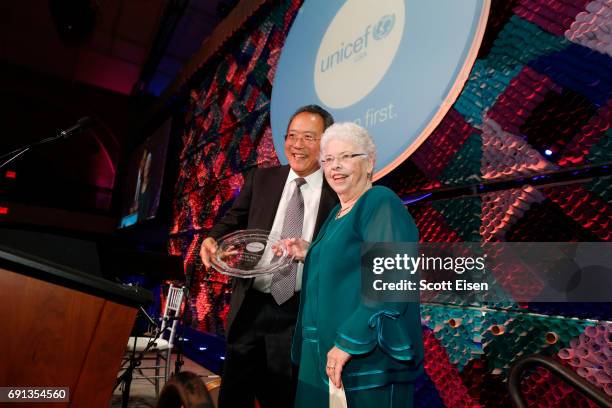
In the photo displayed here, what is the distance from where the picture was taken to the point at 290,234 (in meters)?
1.38

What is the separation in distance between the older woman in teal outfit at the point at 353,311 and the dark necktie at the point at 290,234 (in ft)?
0.84

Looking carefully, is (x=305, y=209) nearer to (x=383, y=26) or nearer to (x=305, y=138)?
(x=305, y=138)

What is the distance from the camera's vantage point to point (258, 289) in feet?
4.49

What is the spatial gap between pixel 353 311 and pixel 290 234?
0.55 m

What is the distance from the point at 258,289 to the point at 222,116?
3268mm

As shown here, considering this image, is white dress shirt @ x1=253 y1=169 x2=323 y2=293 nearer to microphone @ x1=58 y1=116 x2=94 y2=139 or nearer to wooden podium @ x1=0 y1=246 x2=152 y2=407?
wooden podium @ x1=0 y1=246 x2=152 y2=407

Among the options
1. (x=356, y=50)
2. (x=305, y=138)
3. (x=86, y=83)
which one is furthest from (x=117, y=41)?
(x=305, y=138)

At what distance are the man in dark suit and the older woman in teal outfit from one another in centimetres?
29

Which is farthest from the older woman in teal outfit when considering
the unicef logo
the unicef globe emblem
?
the unicef globe emblem

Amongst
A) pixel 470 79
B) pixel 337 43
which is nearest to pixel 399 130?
pixel 470 79

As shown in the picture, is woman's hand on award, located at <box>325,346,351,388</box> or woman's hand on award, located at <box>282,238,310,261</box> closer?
woman's hand on award, located at <box>325,346,351,388</box>

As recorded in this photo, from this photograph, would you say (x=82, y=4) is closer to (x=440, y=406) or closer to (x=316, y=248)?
(x=316, y=248)

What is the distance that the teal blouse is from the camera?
81 cm

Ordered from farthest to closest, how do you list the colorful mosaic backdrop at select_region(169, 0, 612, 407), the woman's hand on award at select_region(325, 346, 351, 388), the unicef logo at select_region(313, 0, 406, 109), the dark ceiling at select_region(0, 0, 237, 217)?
the dark ceiling at select_region(0, 0, 237, 217), the unicef logo at select_region(313, 0, 406, 109), the colorful mosaic backdrop at select_region(169, 0, 612, 407), the woman's hand on award at select_region(325, 346, 351, 388)
